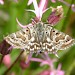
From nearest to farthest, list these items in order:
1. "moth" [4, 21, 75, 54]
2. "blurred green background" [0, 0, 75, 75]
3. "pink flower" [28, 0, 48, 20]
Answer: "moth" [4, 21, 75, 54] → "pink flower" [28, 0, 48, 20] → "blurred green background" [0, 0, 75, 75]

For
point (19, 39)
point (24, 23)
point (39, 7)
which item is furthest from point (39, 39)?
point (24, 23)

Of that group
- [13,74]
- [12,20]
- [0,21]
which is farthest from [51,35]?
[0,21]

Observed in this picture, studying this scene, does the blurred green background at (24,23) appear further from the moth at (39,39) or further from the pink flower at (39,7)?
the moth at (39,39)

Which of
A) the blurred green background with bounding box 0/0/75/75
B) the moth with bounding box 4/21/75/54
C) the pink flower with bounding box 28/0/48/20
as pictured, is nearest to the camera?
the moth with bounding box 4/21/75/54

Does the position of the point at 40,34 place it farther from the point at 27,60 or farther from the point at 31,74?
the point at 31,74

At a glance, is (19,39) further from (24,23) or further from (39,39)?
(24,23)

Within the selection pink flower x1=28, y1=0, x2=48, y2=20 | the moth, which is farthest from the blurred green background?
the moth

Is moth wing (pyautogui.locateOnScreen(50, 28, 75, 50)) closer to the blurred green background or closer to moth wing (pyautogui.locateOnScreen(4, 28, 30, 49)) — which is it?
moth wing (pyautogui.locateOnScreen(4, 28, 30, 49))
